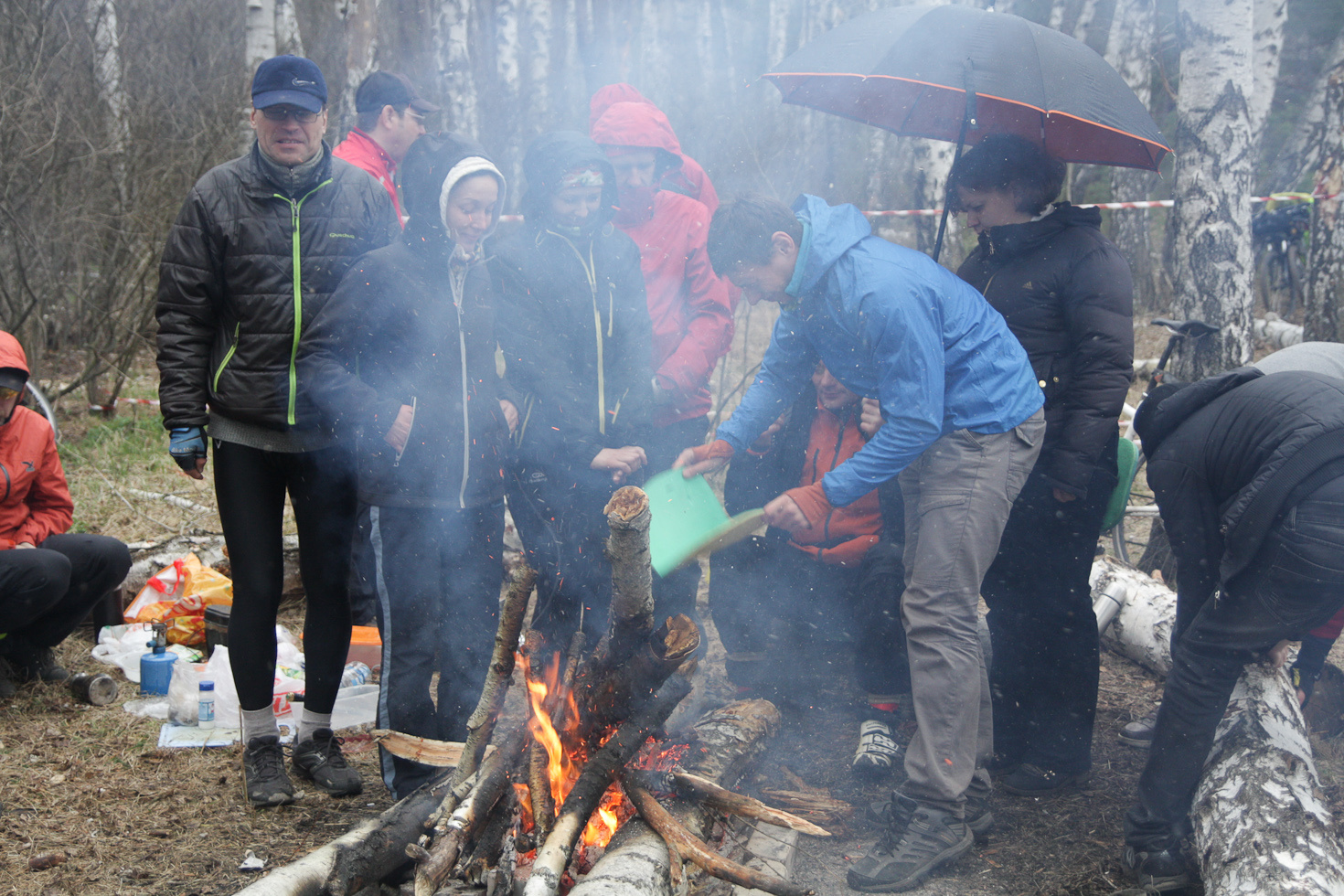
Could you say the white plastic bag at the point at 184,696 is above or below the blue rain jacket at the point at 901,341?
below

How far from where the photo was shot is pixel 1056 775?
11.6ft

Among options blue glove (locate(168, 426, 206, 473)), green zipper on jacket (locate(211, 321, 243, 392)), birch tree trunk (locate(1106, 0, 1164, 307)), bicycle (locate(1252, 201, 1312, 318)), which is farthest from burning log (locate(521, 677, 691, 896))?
birch tree trunk (locate(1106, 0, 1164, 307))

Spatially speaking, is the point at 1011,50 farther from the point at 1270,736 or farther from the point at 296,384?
the point at 296,384

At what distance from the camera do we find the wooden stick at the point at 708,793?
8.89 feet

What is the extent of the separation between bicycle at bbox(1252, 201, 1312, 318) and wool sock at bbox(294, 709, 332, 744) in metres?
11.3

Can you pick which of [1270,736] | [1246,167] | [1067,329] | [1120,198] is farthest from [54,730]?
[1120,198]

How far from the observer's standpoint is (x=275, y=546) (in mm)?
3256

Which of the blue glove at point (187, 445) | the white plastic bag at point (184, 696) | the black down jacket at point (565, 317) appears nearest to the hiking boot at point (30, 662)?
the white plastic bag at point (184, 696)

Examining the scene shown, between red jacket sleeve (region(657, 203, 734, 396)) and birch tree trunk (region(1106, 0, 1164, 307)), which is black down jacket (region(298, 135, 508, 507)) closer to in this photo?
red jacket sleeve (region(657, 203, 734, 396))

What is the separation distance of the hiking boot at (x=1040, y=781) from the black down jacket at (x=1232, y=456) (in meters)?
0.84

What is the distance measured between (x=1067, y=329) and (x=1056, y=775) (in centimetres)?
165

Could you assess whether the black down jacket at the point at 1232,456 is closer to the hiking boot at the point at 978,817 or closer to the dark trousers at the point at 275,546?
the hiking boot at the point at 978,817

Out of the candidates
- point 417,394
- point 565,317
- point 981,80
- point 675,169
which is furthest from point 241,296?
point 981,80

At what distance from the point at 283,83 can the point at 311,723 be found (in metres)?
2.22
